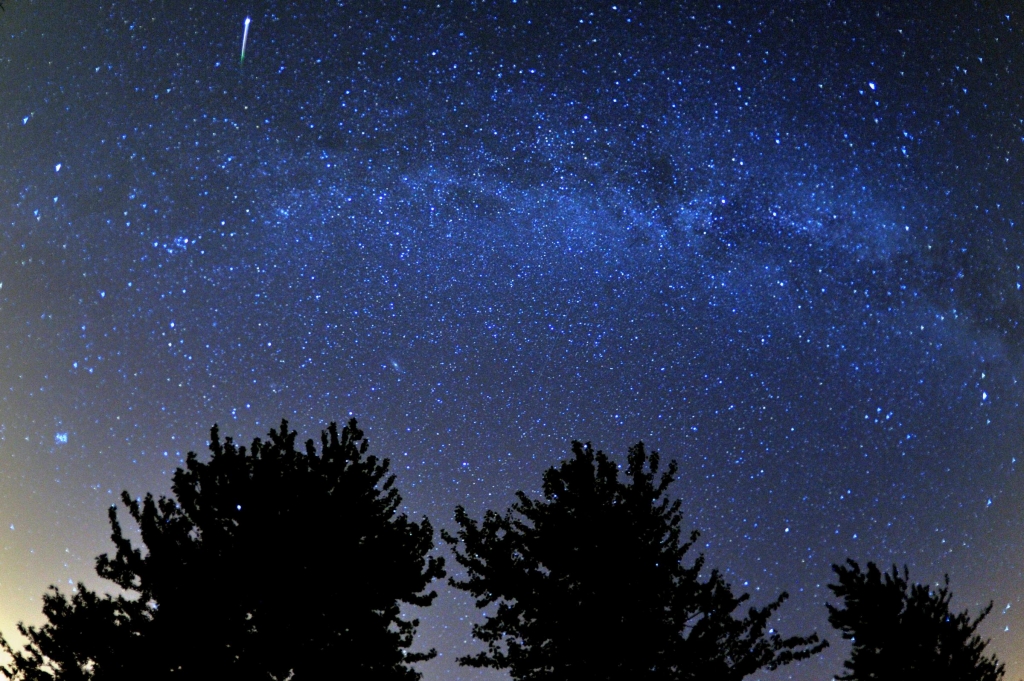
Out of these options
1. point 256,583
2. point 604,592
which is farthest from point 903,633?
point 256,583

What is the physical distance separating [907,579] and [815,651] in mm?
7350

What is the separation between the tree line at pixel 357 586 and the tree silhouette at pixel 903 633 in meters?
6.09

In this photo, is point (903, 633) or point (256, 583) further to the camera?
point (903, 633)

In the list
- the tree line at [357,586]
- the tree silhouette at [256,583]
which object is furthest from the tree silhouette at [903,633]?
the tree silhouette at [256,583]

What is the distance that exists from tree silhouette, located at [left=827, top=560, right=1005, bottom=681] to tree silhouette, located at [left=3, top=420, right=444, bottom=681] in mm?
10060

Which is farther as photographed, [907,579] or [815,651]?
[907,579]

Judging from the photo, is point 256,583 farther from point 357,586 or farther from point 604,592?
point 604,592

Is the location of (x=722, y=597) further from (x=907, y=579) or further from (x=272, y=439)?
(x=907, y=579)

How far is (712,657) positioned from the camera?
730 cm

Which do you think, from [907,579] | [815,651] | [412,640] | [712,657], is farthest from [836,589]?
[412,640]

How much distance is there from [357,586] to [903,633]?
11.5 meters

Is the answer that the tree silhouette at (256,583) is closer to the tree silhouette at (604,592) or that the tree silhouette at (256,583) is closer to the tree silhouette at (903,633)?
the tree silhouette at (604,592)

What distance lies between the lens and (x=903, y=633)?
12.2 meters

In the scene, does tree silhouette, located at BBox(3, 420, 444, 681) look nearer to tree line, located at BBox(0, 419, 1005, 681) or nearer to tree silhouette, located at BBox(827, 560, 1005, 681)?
tree line, located at BBox(0, 419, 1005, 681)
